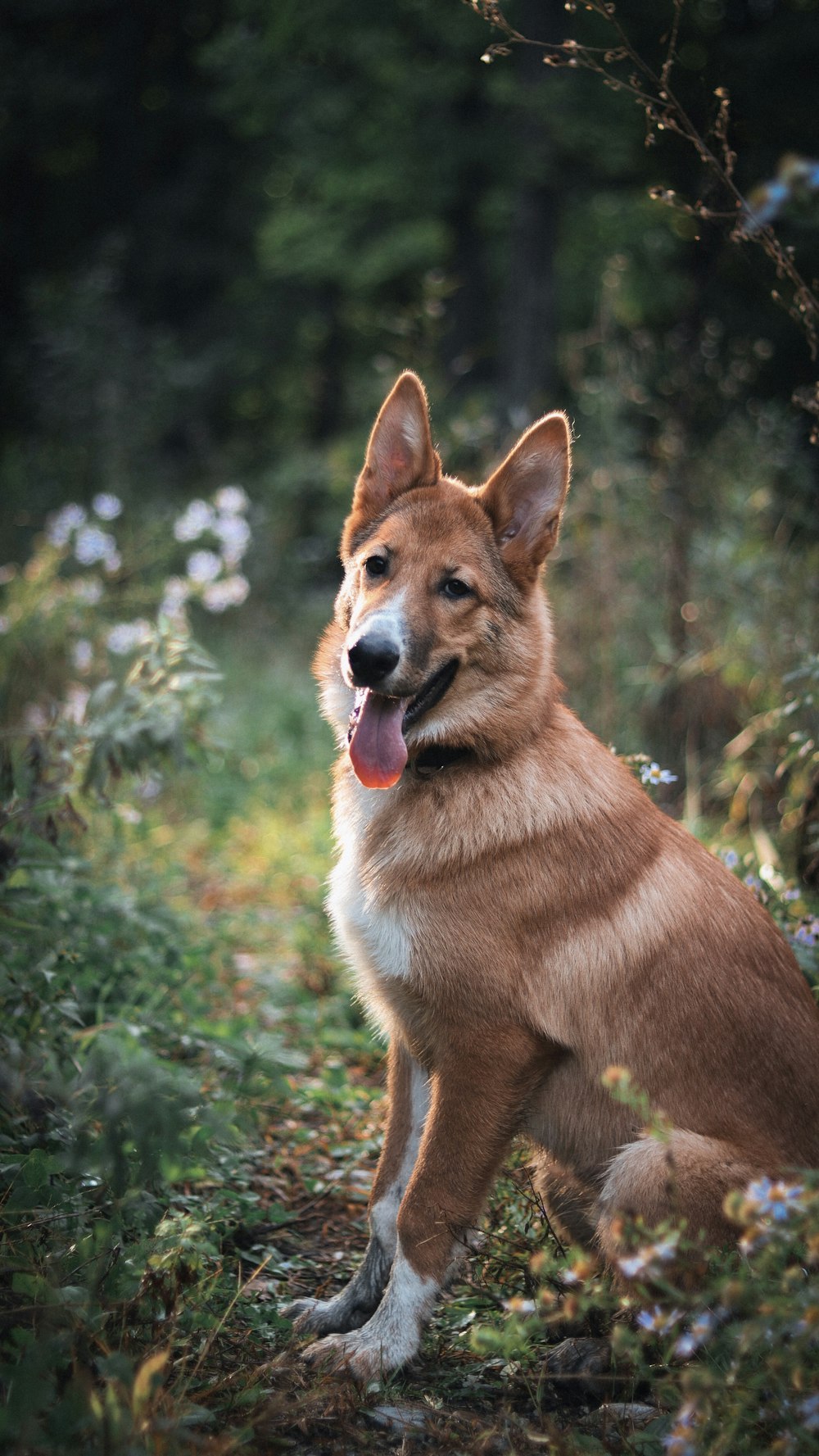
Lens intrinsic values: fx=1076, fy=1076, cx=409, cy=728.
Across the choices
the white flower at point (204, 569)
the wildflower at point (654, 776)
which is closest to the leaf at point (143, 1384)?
the wildflower at point (654, 776)

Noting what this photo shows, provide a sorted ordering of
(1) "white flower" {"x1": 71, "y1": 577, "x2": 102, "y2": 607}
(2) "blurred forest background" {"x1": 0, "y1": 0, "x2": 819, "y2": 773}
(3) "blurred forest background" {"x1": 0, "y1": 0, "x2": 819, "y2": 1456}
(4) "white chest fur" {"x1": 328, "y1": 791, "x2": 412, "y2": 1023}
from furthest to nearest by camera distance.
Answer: (2) "blurred forest background" {"x1": 0, "y1": 0, "x2": 819, "y2": 773}, (1) "white flower" {"x1": 71, "y1": 577, "x2": 102, "y2": 607}, (4) "white chest fur" {"x1": 328, "y1": 791, "x2": 412, "y2": 1023}, (3) "blurred forest background" {"x1": 0, "y1": 0, "x2": 819, "y2": 1456}

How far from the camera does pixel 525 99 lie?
1218 cm

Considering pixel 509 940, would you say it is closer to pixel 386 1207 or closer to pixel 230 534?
pixel 386 1207

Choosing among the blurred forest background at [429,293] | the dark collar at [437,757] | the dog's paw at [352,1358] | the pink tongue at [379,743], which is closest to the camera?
the dog's paw at [352,1358]

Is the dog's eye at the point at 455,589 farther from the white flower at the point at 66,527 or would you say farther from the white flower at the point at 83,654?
the white flower at the point at 66,527

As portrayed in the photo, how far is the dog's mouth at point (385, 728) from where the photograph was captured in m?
2.86

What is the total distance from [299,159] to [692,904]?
1707 cm

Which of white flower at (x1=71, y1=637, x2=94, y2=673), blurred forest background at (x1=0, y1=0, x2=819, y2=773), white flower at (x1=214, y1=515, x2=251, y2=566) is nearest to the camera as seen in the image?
white flower at (x1=71, y1=637, x2=94, y2=673)

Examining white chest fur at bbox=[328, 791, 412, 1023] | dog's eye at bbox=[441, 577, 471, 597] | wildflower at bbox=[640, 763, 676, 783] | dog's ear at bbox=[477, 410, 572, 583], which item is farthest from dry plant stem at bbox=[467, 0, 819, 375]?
white chest fur at bbox=[328, 791, 412, 1023]

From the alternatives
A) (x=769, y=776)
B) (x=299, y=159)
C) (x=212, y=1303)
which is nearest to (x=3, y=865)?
(x=212, y=1303)

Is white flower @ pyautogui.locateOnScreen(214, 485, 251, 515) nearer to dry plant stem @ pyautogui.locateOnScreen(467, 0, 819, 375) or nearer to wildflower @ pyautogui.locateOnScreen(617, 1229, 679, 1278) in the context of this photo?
dry plant stem @ pyautogui.locateOnScreen(467, 0, 819, 375)

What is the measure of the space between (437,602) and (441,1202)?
1561 mm

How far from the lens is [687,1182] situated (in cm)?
238

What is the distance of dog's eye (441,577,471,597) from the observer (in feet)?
10.0
